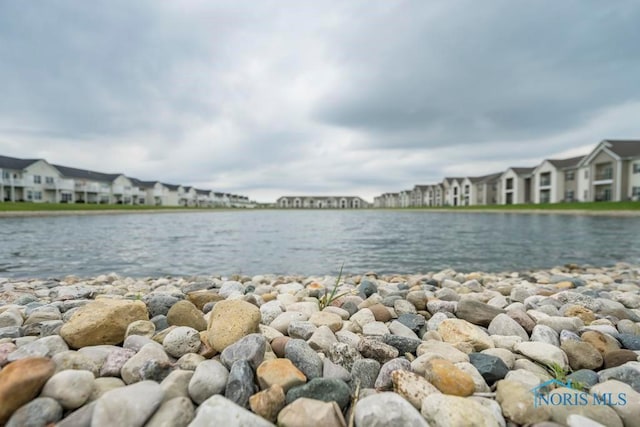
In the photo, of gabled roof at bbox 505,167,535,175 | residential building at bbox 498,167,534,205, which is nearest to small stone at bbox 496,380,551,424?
residential building at bbox 498,167,534,205

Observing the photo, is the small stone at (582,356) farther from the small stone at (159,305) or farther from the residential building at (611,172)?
the residential building at (611,172)

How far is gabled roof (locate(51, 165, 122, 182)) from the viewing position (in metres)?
51.2

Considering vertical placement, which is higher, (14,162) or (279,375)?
(14,162)

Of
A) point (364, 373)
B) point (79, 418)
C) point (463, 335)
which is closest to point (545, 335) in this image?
point (463, 335)

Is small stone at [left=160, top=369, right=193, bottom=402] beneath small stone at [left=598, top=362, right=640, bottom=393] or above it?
above

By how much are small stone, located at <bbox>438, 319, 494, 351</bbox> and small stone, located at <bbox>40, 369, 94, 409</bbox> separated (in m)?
2.23

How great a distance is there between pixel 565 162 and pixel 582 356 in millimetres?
57122

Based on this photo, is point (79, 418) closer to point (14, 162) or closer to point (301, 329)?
point (301, 329)

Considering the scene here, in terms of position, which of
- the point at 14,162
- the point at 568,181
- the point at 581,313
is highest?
the point at 14,162

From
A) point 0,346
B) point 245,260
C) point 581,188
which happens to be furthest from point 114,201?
point 581,188

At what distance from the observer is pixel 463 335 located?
2.17m

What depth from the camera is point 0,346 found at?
5.66 ft

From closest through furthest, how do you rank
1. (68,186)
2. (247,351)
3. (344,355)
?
(247,351), (344,355), (68,186)

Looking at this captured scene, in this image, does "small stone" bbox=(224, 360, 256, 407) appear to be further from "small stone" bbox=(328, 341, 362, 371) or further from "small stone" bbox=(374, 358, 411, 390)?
"small stone" bbox=(374, 358, 411, 390)
